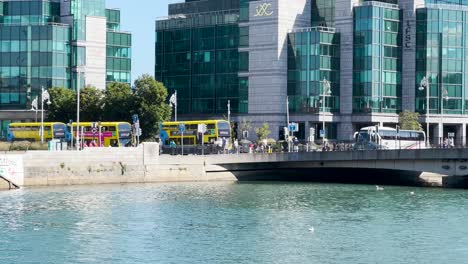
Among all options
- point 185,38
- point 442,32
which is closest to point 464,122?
point 442,32

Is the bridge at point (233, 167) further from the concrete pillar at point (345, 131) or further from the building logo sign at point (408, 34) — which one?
the building logo sign at point (408, 34)

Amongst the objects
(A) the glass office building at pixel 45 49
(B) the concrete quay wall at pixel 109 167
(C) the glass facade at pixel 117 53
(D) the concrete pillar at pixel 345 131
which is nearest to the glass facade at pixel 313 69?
(D) the concrete pillar at pixel 345 131

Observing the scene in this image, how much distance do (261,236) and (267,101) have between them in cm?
10007

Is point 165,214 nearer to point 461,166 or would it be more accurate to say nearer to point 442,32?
point 461,166

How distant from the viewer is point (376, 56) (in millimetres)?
170375

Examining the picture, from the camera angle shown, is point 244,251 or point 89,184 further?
point 89,184

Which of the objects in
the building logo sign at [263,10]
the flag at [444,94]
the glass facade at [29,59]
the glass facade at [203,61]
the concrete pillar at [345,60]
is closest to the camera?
the flag at [444,94]

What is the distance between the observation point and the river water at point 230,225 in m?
67.1

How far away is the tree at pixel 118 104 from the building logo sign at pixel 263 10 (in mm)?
29458

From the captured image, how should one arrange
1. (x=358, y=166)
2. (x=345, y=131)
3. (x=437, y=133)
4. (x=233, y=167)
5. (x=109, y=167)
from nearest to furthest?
(x=109, y=167) < (x=358, y=166) < (x=233, y=167) < (x=345, y=131) < (x=437, y=133)

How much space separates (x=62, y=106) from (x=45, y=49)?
14507 millimetres

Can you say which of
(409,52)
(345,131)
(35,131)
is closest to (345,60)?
(409,52)

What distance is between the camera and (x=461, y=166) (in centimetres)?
11519

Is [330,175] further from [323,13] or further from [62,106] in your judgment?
[323,13]
